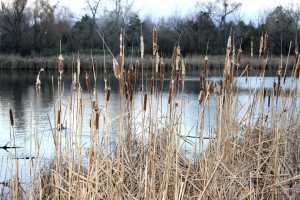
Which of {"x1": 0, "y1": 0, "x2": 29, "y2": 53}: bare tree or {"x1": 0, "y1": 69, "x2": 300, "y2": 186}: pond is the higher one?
{"x1": 0, "y1": 0, "x2": 29, "y2": 53}: bare tree

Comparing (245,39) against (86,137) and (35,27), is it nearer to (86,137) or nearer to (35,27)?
(35,27)

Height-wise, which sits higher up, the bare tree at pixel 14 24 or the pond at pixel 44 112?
the bare tree at pixel 14 24

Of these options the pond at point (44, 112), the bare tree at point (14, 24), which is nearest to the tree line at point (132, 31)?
the bare tree at point (14, 24)

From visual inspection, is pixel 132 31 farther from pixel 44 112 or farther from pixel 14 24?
pixel 44 112

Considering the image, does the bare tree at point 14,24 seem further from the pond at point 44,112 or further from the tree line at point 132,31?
the pond at point 44,112

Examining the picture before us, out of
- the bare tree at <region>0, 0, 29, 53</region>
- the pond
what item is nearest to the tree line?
the bare tree at <region>0, 0, 29, 53</region>

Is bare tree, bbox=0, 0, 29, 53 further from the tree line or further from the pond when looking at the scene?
the pond

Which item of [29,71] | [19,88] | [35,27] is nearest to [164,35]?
[35,27]

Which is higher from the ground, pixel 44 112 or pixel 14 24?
pixel 14 24

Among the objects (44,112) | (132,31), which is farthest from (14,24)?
(44,112)

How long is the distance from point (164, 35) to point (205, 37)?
285 centimetres

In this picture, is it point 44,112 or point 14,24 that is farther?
point 14,24

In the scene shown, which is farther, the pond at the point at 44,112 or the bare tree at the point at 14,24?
the bare tree at the point at 14,24

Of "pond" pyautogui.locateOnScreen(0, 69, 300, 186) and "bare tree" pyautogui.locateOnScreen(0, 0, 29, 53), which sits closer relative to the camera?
"pond" pyautogui.locateOnScreen(0, 69, 300, 186)
